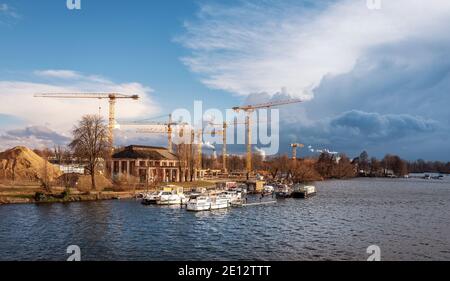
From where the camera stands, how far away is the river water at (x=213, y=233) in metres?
41.0

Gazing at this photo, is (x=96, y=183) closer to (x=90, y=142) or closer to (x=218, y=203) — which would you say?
(x=90, y=142)

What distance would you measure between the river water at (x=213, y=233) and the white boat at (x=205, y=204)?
2267mm

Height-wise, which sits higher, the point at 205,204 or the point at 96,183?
the point at 96,183

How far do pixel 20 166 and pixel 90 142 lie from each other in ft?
83.6

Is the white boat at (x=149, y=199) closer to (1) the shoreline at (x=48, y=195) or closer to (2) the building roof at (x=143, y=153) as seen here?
(1) the shoreline at (x=48, y=195)

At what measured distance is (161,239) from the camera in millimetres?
47312

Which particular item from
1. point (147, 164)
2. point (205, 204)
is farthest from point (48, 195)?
point (147, 164)

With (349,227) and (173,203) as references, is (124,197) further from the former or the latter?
(349,227)

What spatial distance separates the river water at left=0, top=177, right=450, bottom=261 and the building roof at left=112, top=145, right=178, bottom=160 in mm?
64732

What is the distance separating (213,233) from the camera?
2072 inches
